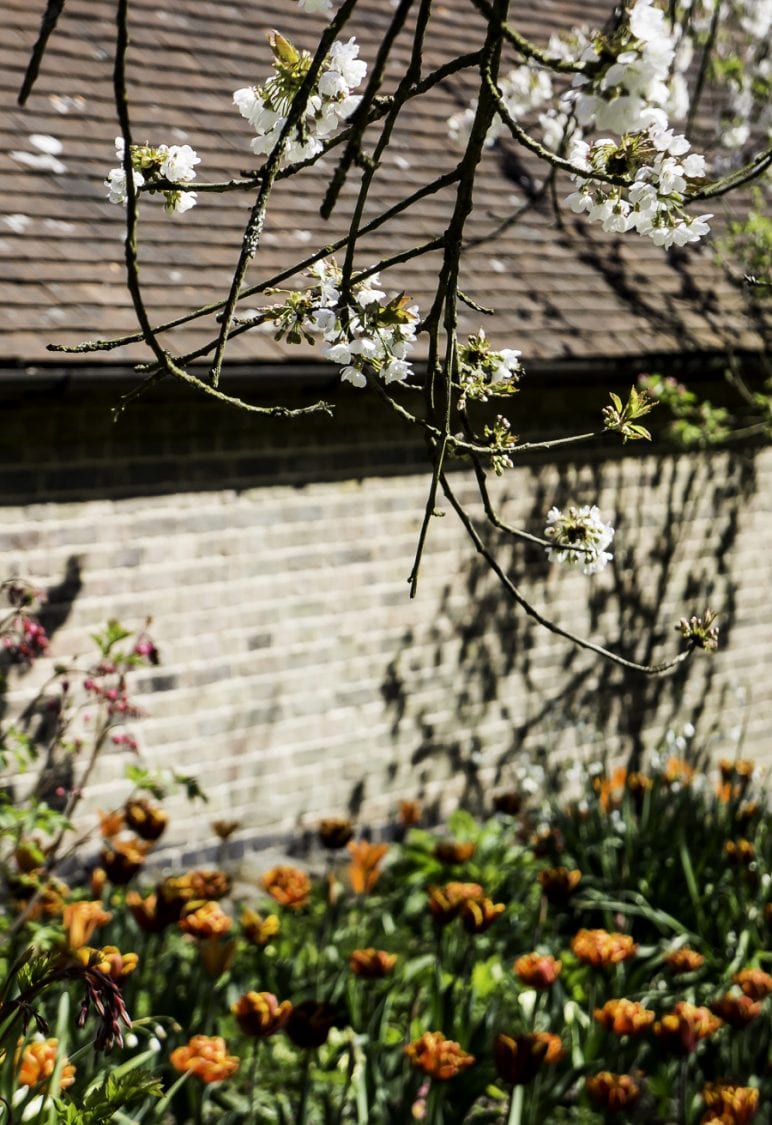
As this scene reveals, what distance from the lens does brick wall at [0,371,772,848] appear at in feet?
17.6

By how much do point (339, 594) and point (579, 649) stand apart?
5.66ft

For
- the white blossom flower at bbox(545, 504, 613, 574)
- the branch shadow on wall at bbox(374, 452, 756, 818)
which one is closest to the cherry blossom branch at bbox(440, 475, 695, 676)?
the white blossom flower at bbox(545, 504, 613, 574)

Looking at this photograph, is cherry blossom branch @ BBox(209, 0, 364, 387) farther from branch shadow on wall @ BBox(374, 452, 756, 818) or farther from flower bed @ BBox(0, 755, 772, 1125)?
branch shadow on wall @ BBox(374, 452, 756, 818)

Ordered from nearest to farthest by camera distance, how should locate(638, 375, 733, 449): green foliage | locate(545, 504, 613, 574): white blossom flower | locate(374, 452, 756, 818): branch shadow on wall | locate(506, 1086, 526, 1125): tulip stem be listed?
locate(545, 504, 613, 574): white blossom flower < locate(506, 1086, 526, 1125): tulip stem < locate(638, 375, 733, 449): green foliage < locate(374, 452, 756, 818): branch shadow on wall

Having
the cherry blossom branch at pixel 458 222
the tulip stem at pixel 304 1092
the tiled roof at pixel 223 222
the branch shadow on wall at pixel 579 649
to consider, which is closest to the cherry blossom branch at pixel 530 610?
the cherry blossom branch at pixel 458 222

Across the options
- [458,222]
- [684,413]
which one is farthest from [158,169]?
[684,413]

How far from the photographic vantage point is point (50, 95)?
→ 5.75 metres

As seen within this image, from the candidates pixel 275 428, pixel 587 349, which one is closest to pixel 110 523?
pixel 275 428

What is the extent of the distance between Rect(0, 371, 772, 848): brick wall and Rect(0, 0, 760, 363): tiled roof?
16.5 inches

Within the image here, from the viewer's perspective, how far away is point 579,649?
7305 mm

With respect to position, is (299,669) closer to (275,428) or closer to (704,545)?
(275,428)

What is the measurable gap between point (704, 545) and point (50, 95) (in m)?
4.59

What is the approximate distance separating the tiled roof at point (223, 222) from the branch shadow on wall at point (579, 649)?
0.92 meters

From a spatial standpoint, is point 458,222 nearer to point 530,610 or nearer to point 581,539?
point 530,610
